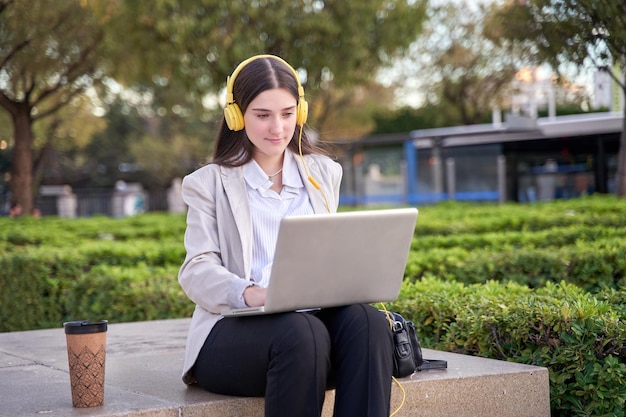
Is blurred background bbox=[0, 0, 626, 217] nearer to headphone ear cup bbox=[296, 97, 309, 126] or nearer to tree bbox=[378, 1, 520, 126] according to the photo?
tree bbox=[378, 1, 520, 126]

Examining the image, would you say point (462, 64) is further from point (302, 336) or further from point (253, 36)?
point (302, 336)

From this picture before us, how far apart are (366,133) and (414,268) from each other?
3055 cm

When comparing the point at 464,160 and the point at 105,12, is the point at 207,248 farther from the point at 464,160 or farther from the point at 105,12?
the point at 464,160

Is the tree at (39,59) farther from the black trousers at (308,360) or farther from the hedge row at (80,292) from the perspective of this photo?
the black trousers at (308,360)

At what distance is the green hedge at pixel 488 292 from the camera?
3996 millimetres

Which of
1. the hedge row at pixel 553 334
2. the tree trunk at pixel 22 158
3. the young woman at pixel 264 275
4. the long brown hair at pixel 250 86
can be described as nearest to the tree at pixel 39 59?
the tree trunk at pixel 22 158

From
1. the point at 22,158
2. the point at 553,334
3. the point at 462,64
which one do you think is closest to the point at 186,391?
the point at 553,334

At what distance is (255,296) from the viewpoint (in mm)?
3254

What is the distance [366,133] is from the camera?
122ft

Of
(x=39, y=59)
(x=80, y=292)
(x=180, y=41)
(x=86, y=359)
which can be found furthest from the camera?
(x=39, y=59)

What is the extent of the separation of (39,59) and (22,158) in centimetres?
215

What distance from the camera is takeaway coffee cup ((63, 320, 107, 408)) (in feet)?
10.4

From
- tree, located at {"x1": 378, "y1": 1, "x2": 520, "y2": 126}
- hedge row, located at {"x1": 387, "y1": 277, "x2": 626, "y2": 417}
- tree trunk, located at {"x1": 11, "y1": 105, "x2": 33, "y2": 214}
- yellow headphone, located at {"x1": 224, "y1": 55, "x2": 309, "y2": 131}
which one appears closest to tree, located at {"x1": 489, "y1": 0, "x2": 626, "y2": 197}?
hedge row, located at {"x1": 387, "y1": 277, "x2": 626, "y2": 417}

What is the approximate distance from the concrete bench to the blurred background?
3813mm
